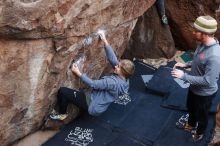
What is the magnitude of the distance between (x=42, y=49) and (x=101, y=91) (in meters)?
1.04

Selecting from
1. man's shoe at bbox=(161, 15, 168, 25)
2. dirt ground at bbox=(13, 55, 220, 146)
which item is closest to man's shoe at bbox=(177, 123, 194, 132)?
dirt ground at bbox=(13, 55, 220, 146)

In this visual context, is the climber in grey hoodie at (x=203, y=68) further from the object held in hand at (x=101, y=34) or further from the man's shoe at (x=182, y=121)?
the object held in hand at (x=101, y=34)

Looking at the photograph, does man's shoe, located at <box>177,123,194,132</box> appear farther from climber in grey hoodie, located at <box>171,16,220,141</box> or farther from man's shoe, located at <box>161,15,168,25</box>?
man's shoe, located at <box>161,15,168,25</box>

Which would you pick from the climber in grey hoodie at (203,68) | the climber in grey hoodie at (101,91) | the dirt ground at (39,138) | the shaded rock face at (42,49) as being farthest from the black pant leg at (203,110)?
the shaded rock face at (42,49)

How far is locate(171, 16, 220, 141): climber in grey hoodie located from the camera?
4.73 metres

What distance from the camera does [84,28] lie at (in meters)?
5.47

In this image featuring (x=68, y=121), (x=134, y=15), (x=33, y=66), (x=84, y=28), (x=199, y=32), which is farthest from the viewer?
(x=134, y=15)

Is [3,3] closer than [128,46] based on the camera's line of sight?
Yes

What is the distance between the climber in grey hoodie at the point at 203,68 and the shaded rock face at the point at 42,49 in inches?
53.8

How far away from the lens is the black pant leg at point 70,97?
18.4ft

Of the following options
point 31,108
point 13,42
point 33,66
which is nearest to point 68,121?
point 31,108

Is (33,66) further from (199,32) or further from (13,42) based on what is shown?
(199,32)

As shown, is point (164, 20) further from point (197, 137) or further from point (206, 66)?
point (206, 66)

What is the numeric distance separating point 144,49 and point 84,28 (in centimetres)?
243
